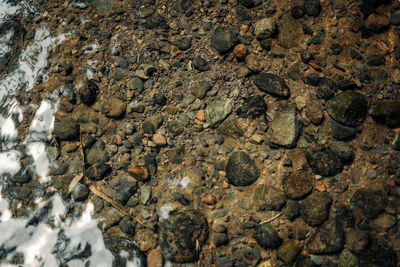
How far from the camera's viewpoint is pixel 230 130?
2.81 meters

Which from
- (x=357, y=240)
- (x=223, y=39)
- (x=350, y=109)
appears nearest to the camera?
(x=357, y=240)

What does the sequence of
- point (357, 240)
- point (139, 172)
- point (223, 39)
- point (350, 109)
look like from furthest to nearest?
point (223, 39)
point (139, 172)
point (350, 109)
point (357, 240)

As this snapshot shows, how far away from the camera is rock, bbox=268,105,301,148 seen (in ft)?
8.80

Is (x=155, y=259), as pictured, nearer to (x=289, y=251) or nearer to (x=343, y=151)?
(x=289, y=251)

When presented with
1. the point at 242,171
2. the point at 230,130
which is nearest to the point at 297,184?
the point at 242,171

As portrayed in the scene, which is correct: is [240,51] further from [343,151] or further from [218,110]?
[343,151]

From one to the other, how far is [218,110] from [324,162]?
39.9 inches

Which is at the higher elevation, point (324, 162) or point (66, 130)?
point (66, 130)

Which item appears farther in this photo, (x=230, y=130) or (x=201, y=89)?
(x=201, y=89)

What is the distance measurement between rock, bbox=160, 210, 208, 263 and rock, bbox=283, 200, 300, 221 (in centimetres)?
68

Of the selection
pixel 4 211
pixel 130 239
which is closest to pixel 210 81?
pixel 130 239

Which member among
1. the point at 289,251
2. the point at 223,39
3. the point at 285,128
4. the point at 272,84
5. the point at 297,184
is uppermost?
the point at 223,39

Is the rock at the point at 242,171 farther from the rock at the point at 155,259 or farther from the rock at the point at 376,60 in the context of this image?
the rock at the point at 376,60

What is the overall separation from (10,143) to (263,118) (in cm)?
241
